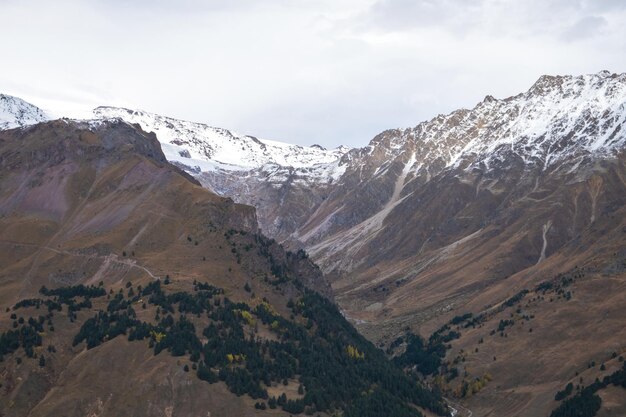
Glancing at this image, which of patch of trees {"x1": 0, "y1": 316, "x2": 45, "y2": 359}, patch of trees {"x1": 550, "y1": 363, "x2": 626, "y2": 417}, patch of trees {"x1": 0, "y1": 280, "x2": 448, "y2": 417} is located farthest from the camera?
patch of trees {"x1": 550, "y1": 363, "x2": 626, "y2": 417}

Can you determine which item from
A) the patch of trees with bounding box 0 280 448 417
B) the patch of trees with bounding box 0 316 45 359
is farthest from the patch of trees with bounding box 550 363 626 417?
the patch of trees with bounding box 0 316 45 359

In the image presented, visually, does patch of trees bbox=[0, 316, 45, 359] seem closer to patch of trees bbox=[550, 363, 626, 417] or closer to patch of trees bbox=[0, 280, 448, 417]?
patch of trees bbox=[0, 280, 448, 417]

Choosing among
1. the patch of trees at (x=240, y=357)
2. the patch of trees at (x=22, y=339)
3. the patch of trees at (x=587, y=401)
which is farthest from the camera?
the patch of trees at (x=587, y=401)

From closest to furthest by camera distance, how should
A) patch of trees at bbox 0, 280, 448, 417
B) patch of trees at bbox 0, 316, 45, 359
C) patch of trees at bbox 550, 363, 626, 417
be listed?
patch of trees at bbox 0, 280, 448, 417 → patch of trees at bbox 0, 316, 45, 359 → patch of trees at bbox 550, 363, 626, 417

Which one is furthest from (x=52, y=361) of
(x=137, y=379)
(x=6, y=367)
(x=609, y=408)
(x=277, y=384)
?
(x=609, y=408)

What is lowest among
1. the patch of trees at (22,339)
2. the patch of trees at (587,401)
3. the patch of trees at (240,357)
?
the patch of trees at (587,401)

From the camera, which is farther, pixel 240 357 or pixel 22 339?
pixel 240 357

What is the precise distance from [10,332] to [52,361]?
41.7 feet

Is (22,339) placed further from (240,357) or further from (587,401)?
(587,401)

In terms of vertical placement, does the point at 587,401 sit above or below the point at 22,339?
below

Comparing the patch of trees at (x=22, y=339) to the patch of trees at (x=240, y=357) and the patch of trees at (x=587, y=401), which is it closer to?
the patch of trees at (x=240, y=357)

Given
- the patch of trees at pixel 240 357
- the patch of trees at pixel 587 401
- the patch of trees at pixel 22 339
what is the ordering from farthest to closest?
1. the patch of trees at pixel 587 401
2. the patch of trees at pixel 22 339
3. the patch of trees at pixel 240 357

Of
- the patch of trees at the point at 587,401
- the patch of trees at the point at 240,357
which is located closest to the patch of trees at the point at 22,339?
the patch of trees at the point at 240,357

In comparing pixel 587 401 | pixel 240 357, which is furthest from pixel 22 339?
pixel 587 401
